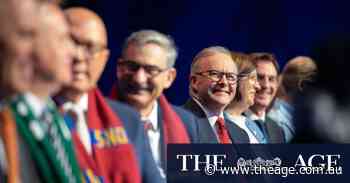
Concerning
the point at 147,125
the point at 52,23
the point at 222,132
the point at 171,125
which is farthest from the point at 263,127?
the point at 52,23

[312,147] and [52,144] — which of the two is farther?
[312,147]

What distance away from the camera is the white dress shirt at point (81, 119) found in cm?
372

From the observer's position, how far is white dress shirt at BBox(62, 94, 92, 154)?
3.72 meters

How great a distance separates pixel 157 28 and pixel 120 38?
0.17 m

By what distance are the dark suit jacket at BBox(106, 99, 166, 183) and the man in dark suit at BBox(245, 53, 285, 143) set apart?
0.53 m

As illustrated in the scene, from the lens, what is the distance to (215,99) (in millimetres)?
4035

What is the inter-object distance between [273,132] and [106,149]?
0.81 metres

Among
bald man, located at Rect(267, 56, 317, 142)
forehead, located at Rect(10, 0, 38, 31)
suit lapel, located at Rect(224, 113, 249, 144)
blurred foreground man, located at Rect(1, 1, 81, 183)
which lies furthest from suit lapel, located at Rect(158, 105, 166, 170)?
forehead, located at Rect(10, 0, 38, 31)

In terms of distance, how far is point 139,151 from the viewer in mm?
3859

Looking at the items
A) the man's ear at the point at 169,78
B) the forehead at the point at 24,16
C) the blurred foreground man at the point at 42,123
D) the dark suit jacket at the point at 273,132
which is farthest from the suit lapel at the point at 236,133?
the forehead at the point at 24,16

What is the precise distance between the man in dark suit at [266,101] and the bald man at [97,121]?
21.5 inches

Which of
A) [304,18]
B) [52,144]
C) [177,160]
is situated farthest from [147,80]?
[52,144]

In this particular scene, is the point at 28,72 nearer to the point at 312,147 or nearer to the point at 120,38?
the point at 120,38

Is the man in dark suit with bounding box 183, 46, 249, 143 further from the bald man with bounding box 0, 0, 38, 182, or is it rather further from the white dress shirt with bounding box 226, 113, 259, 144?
the bald man with bounding box 0, 0, 38, 182
